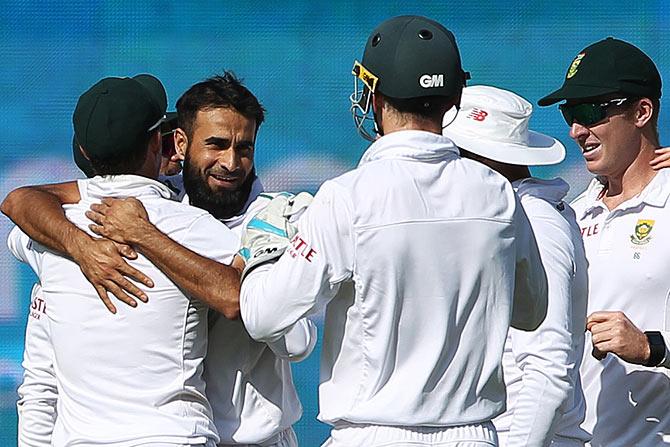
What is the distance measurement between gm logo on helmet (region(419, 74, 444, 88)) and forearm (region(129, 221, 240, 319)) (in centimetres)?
49

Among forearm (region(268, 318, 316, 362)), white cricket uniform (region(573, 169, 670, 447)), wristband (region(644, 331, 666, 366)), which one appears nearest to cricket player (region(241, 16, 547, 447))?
forearm (region(268, 318, 316, 362))

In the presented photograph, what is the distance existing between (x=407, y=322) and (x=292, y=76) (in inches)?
93.2

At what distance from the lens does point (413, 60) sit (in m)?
1.95

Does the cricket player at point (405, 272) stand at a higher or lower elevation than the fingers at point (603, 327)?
higher

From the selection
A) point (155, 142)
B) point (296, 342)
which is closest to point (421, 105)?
point (296, 342)

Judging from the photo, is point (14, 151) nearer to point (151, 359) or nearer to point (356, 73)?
point (151, 359)

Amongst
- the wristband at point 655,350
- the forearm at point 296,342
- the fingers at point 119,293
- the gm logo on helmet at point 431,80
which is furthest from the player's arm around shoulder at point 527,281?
the fingers at point 119,293

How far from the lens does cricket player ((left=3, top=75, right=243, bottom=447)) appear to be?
7.16ft

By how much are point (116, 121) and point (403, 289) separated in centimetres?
67

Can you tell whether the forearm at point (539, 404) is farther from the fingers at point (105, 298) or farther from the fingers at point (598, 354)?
the fingers at point (105, 298)

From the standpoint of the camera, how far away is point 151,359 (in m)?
2.19

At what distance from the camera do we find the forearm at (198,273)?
2123 mm

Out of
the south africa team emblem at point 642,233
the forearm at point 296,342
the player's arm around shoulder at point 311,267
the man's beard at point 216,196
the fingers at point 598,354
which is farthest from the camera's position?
the south africa team emblem at point 642,233

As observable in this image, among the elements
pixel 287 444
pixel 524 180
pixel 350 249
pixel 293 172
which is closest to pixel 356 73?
pixel 350 249
